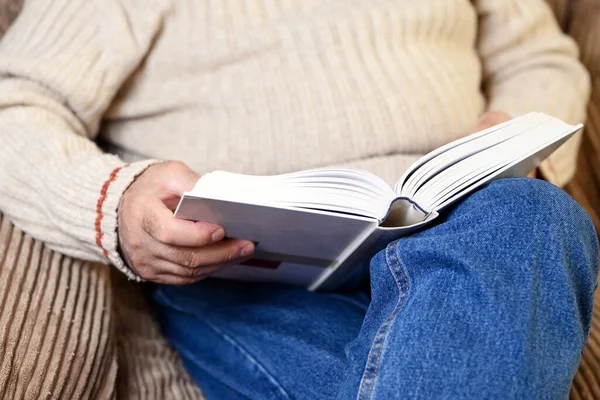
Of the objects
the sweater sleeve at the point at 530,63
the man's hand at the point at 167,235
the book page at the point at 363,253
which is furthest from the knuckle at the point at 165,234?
the sweater sleeve at the point at 530,63

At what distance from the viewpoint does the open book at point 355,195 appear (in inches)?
20.6

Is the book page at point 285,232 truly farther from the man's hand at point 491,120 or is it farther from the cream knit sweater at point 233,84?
the man's hand at point 491,120

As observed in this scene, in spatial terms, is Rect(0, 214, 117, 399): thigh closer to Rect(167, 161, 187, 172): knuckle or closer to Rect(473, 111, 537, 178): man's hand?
Rect(167, 161, 187, 172): knuckle

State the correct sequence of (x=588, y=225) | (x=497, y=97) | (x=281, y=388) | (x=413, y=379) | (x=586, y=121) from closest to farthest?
(x=413, y=379) < (x=588, y=225) < (x=281, y=388) < (x=497, y=97) < (x=586, y=121)

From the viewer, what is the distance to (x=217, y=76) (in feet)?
2.69

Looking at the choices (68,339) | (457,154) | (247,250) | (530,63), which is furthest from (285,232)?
(530,63)

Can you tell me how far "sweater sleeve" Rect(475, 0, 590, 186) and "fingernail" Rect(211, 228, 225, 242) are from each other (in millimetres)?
553

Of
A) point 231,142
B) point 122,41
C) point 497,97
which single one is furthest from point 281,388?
point 497,97

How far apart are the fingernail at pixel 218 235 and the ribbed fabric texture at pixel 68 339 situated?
0.22 metres

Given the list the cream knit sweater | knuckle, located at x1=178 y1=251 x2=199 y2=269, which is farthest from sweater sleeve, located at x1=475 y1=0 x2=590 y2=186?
knuckle, located at x1=178 y1=251 x2=199 y2=269

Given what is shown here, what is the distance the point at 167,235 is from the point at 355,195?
17 cm

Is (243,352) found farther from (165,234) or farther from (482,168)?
(482,168)

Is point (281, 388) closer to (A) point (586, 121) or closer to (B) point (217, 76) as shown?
(B) point (217, 76)

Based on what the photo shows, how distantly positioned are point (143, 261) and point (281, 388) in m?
0.21
